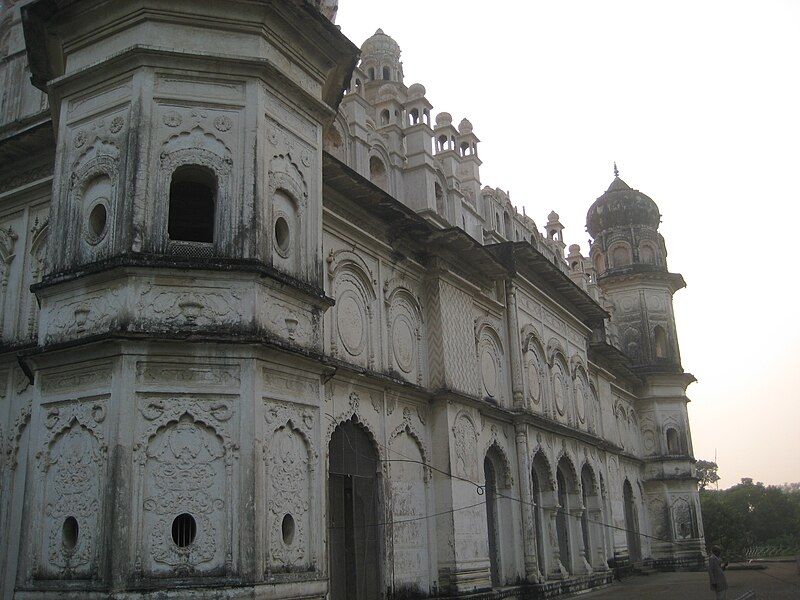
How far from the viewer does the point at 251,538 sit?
28.6 feet

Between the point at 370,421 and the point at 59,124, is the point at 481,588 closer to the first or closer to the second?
the point at 370,421

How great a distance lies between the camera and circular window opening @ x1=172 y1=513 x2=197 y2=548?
8.57m

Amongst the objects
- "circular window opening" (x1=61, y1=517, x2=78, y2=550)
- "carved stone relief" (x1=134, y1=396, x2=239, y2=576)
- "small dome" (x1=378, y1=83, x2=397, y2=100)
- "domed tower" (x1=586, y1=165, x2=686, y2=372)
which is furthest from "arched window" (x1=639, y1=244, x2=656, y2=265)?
"circular window opening" (x1=61, y1=517, x2=78, y2=550)

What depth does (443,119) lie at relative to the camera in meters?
20.6

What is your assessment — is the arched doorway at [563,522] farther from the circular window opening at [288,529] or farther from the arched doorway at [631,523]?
the circular window opening at [288,529]

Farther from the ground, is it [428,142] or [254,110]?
[428,142]

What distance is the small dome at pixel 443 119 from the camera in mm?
20516

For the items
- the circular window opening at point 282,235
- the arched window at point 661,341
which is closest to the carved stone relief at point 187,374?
the circular window opening at point 282,235

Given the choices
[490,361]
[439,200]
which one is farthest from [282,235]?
[490,361]

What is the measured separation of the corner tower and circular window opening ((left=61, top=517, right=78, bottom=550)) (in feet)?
89.9

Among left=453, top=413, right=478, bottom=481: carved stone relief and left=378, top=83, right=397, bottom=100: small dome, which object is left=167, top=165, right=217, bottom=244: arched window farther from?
left=378, top=83, right=397, bottom=100: small dome

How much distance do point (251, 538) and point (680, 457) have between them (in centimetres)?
2844

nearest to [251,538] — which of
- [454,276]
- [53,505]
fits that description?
[53,505]

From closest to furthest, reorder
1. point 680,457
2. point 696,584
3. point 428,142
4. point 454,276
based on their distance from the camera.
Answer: point 454,276 < point 428,142 < point 696,584 < point 680,457
